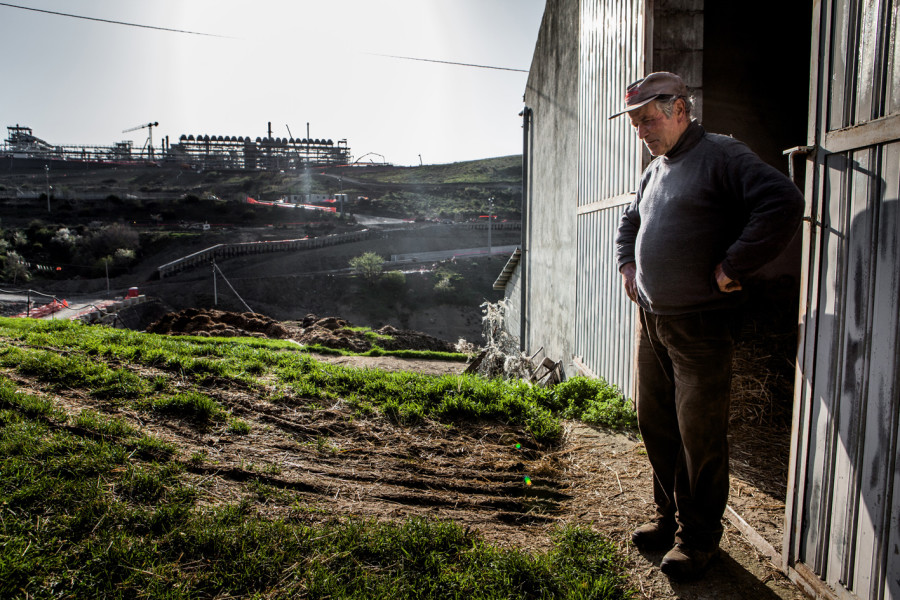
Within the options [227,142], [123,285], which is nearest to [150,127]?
[227,142]

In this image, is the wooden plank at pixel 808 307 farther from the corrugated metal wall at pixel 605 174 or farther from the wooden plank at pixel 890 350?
the corrugated metal wall at pixel 605 174

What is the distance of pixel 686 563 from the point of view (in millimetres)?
2396

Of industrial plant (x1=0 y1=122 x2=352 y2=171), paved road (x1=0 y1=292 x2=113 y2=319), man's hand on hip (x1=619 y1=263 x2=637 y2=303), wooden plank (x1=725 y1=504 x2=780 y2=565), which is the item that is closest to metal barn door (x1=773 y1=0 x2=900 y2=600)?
wooden plank (x1=725 y1=504 x2=780 y2=565)

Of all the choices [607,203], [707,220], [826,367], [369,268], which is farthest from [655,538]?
[369,268]

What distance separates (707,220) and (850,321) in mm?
660

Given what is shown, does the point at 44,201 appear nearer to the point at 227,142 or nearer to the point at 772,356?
the point at 227,142

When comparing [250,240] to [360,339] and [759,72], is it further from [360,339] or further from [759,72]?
[759,72]

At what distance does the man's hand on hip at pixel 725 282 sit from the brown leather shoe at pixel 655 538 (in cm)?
131

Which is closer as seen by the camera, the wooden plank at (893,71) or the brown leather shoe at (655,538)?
the wooden plank at (893,71)

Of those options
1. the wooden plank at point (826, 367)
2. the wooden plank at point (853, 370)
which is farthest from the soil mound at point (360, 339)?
the wooden plank at point (853, 370)

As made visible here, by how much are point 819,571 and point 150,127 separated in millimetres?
139775

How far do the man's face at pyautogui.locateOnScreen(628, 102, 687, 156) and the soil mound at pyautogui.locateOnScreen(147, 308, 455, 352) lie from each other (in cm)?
1453

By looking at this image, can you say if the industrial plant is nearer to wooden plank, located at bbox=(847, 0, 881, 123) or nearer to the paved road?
the paved road

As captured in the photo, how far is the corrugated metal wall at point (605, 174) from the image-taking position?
16.7ft
